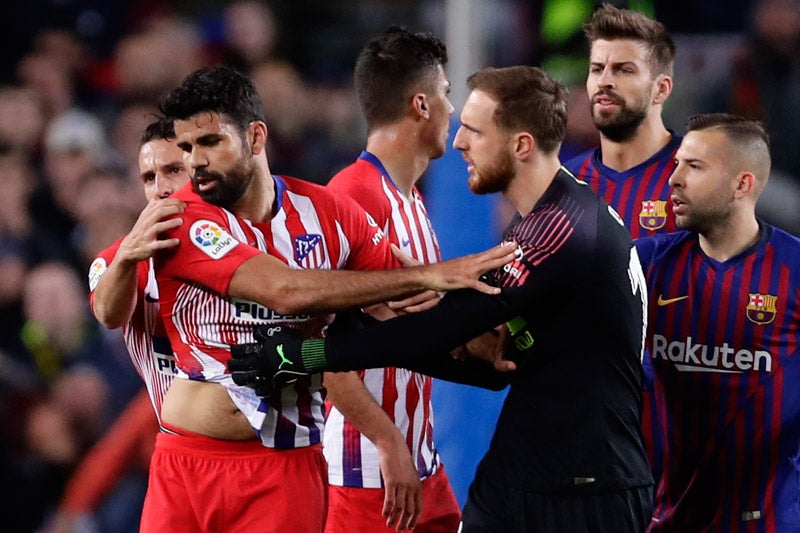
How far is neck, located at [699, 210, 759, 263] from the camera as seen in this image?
4.18 m

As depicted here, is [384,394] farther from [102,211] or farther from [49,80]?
[49,80]

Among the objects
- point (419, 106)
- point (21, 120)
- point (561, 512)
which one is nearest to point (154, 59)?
point (21, 120)

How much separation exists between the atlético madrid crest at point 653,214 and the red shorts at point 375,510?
1.19 metres

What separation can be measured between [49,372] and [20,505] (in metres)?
0.77

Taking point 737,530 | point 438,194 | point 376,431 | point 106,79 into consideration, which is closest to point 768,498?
point 737,530

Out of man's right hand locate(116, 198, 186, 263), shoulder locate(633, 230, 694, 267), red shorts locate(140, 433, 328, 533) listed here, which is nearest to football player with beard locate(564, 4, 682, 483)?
shoulder locate(633, 230, 694, 267)

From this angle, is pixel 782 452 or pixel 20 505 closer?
pixel 782 452

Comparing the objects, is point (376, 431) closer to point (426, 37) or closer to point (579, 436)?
point (579, 436)

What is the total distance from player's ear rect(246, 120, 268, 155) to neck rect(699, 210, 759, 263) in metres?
1.51

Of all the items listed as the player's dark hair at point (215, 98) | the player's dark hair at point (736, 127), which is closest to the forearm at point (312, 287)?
the player's dark hair at point (215, 98)

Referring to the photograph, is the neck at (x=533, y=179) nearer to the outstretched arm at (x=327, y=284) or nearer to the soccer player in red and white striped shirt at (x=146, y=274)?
the outstretched arm at (x=327, y=284)

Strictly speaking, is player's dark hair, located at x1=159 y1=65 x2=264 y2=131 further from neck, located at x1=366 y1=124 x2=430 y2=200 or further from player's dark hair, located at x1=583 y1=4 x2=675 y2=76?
player's dark hair, located at x1=583 y1=4 x2=675 y2=76

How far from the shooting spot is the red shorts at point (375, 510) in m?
4.35

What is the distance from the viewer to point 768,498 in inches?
166
